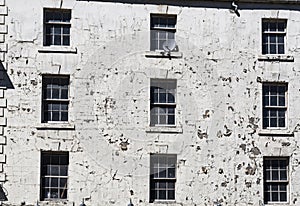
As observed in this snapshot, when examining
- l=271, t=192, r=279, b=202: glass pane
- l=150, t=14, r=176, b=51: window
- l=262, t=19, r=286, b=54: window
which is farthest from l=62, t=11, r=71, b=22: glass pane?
l=271, t=192, r=279, b=202: glass pane

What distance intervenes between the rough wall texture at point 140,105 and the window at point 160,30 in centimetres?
27

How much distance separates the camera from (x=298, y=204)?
82.4 feet

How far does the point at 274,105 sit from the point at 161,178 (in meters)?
5.11

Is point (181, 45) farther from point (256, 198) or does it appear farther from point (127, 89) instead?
point (256, 198)

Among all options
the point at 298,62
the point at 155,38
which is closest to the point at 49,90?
the point at 155,38

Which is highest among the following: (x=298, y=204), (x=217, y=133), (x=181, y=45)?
(x=181, y=45)

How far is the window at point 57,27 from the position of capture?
24.8m

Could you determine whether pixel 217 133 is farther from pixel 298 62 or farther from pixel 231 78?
pixel 298 62

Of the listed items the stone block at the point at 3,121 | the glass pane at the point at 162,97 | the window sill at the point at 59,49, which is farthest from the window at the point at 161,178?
the stone block at the point at 3,121

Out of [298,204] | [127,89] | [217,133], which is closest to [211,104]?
[217,133]

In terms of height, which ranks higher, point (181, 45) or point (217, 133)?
point (181, 45)

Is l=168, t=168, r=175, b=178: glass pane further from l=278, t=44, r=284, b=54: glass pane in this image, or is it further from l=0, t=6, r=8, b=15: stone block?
l=0, t=6, r=8, b=15: stone block

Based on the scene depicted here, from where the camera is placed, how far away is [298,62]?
2592 cm

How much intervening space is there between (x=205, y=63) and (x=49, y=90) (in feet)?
19.1
